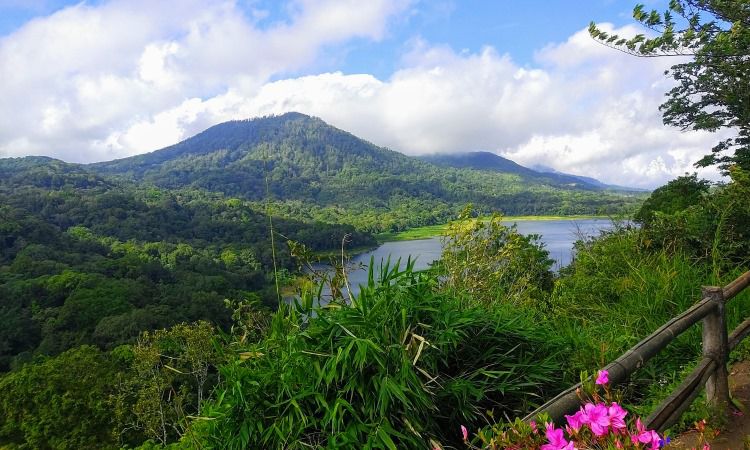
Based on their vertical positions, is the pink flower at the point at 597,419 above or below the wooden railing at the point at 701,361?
above

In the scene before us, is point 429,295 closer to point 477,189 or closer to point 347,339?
point 347,339

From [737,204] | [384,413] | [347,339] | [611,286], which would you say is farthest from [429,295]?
[737,204]

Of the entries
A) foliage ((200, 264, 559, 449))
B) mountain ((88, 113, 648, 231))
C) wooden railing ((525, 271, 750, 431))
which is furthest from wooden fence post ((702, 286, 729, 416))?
mountain ((88, 113, 648, 231))

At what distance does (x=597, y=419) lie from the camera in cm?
100

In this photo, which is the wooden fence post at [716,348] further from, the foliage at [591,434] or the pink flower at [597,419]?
the pink flower at [597,419]

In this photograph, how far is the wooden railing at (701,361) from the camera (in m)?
1.63

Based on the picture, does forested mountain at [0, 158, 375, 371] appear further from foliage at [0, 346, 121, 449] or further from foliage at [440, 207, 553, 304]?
foliage at [0, 346, 121, 449]

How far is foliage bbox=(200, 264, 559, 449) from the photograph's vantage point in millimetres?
1696

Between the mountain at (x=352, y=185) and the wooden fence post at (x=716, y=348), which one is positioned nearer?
the wooden fence post at (x=716, y=348)

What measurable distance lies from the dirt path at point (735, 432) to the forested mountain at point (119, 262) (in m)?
1.74

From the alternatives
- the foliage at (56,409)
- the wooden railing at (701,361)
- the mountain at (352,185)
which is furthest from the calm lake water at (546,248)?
the mountain at (352,185)

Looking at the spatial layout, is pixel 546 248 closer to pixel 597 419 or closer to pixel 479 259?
pixel 479 259

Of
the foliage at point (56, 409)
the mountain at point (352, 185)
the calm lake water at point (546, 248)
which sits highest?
the mountain at point (352, 185)

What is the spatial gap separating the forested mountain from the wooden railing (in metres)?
1.49
